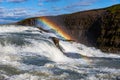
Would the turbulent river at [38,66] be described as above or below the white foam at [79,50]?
above

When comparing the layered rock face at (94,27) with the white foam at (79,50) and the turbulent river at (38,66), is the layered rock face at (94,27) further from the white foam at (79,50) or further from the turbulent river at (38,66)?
the turbulent river at (38,66)

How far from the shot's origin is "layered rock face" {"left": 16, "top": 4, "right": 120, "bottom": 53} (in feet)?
158

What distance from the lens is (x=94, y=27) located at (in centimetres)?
5466

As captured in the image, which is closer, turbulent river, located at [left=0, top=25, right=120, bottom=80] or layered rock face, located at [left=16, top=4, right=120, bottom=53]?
turbulent river, located at [left=0, top=25, right=120, bottom=80]

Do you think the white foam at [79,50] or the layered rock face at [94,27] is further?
the layered rock face at [94,27]

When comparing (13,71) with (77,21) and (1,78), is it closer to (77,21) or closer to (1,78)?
(1,78)

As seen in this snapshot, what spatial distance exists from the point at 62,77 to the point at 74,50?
1935 cm

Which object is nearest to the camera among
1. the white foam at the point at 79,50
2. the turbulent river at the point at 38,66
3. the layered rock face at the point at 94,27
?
the turbulent river at the point at 38,66

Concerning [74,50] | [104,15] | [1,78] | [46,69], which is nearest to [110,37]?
[104,15]

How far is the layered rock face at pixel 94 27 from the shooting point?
48.1 metres

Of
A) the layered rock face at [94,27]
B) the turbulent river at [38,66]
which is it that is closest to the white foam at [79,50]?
the layered rock face at [94,27]

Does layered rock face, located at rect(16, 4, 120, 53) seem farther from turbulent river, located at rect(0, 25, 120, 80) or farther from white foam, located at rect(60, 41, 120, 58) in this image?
turbulent river, located at rect(0, 25, 120, 80)

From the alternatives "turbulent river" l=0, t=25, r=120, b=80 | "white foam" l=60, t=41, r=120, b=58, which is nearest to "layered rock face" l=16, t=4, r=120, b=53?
"white foam" l=60, t=41, r=120, b=58

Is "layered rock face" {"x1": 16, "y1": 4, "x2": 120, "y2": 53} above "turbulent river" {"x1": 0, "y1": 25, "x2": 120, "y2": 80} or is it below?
below
